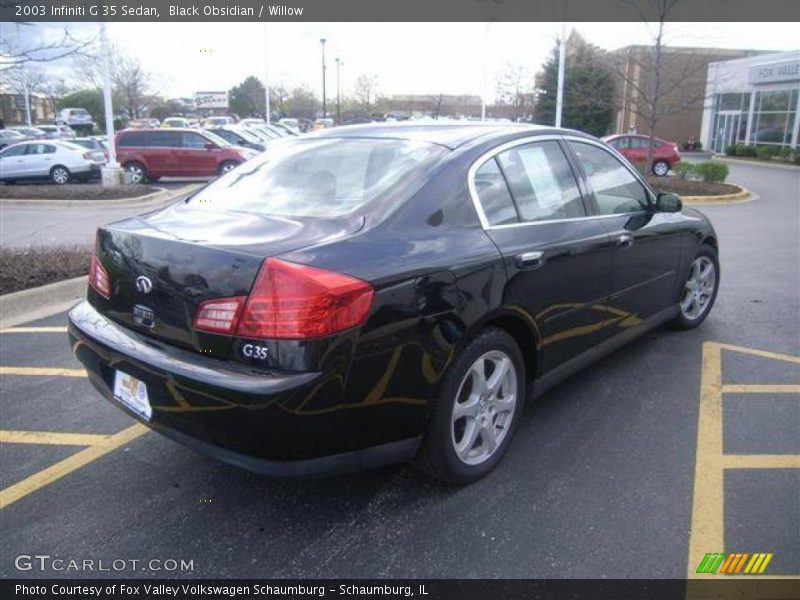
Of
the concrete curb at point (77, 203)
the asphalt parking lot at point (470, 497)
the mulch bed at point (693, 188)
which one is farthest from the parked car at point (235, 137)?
the asphalt parking lot at point (470, 497)

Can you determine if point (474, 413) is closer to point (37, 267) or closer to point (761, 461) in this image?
point (761, 461)

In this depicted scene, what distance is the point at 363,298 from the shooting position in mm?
2410

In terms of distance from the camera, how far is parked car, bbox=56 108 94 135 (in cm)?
5453

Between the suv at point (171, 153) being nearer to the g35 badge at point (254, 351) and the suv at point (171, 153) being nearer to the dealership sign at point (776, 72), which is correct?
the g35 badge at point (254, 351)

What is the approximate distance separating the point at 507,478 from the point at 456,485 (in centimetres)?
28

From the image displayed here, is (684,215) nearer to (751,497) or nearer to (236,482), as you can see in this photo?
(751,497)

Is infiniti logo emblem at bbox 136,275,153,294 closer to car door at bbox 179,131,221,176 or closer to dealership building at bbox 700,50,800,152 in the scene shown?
car door at bbox 179,131,221,176

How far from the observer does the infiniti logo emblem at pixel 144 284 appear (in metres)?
2.69

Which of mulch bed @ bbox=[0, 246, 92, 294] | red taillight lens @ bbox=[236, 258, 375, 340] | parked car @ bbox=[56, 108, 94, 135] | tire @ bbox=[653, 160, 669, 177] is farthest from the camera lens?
parked car @ bbox=[56, 108, 94, 135]

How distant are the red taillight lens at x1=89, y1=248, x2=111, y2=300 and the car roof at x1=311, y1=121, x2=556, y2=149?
142 cm

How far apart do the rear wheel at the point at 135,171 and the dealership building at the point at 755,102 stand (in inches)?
911

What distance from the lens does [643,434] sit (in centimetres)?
354

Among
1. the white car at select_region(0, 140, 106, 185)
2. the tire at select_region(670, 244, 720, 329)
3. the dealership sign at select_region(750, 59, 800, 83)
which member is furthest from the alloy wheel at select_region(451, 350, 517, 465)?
the dealership sign at select_region(750, 59, 800, 83)

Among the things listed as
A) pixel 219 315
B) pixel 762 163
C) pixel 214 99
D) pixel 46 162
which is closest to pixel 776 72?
pixel 762 163
